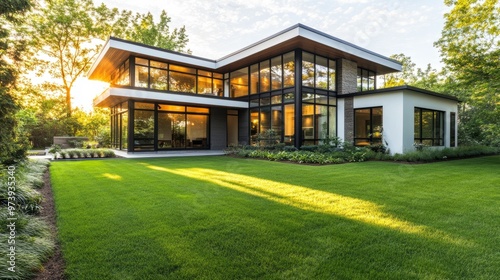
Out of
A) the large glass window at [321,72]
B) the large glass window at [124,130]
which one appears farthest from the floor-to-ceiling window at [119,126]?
the large glass window at [321,72]

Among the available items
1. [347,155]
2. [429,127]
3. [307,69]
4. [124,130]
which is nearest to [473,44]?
[429,127]

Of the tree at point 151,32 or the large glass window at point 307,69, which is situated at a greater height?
the tree at point 151,32

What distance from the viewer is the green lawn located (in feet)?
7.78

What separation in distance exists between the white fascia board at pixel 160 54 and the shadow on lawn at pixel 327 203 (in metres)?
10.6

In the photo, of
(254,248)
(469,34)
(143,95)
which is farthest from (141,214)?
(469,34)

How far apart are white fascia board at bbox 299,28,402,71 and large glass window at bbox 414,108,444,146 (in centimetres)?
439

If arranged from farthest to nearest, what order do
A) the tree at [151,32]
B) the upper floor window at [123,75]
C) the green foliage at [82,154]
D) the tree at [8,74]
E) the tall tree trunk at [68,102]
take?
the tree at [151,32]
the tall tree trunk at [68,102]
the upper floor window at [123,75]
the green foliage at [82,154]
the tree at [8,74]

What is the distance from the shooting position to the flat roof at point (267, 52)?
12.8 m

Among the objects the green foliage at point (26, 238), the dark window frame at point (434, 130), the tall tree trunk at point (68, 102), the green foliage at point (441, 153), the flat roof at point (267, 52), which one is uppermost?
the flat roof at point (267, 52)

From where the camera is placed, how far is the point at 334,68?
1567 cm

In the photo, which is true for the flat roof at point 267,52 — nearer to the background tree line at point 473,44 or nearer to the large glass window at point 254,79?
the large glass window at point 254,79

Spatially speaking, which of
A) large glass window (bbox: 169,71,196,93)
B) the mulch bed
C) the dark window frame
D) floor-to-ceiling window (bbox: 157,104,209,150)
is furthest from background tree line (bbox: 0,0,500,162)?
the mulch bed

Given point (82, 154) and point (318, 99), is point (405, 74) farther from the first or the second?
point (82, 154)

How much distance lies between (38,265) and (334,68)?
635 inches
